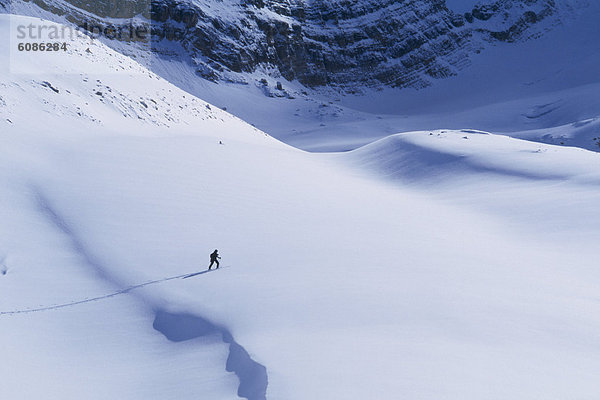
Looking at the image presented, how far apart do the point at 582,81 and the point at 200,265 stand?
108111 mm

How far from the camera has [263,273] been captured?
11.6 meters

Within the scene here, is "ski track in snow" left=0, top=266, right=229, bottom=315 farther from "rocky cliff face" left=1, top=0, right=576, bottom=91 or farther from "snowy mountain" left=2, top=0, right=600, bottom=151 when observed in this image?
"rocky cliff face" left=1, top=0, right=576, bottom=91

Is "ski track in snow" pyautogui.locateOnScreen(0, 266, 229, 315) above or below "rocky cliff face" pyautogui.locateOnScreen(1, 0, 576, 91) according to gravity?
below

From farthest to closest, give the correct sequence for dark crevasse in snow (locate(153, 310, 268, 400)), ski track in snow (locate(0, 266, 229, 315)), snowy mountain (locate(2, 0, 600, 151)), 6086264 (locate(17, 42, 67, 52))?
snowy mountain (locate(2, 0, 600, 151)) < 6086264 (locate(17, 42, 67, 52)) < ski track in snow (locate(0, 266, 229, 315)) < dark crevasse in snow (locate(153, 310, 268, 400))

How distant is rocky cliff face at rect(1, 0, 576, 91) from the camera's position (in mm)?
101938


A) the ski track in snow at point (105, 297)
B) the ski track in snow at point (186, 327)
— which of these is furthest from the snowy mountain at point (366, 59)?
the ski track in snow at point (105, 297)

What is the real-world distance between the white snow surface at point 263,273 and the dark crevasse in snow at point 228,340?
37 mm

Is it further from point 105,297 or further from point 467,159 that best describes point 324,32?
point 105,297

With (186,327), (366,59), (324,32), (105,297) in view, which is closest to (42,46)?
(105,297)

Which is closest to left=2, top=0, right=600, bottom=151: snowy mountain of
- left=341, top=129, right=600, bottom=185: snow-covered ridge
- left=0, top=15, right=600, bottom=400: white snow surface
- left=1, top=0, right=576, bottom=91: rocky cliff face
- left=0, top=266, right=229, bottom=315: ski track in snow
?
left=1, top=0, right=576, bottom=91: rocky cliff face

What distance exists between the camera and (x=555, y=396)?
6.46 m

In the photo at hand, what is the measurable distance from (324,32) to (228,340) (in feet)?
397

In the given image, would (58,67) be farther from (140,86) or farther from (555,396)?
(555,396)

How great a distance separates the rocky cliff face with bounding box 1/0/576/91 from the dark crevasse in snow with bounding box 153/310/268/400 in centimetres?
9025
